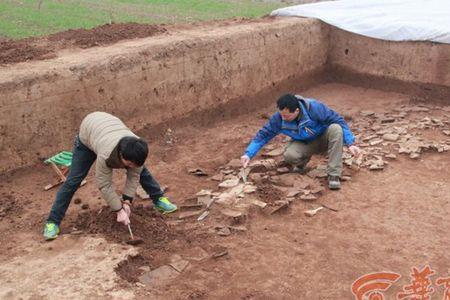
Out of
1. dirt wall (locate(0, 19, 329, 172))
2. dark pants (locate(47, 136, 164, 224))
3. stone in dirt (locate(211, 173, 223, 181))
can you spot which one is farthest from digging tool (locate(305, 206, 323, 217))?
dirt wall (locate(0, 19, 329, 172))

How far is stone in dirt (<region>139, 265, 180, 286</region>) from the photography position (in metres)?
3.93

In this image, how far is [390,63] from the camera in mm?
9094

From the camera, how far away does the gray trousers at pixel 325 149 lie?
5508 millimetres

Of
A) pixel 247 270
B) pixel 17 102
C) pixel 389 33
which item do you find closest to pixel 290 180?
pixel 247 270

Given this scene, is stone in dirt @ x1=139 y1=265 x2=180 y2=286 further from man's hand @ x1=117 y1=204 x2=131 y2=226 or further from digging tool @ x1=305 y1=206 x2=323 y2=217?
digging tool @ x1=305 y1=206 x2=323 y2=217

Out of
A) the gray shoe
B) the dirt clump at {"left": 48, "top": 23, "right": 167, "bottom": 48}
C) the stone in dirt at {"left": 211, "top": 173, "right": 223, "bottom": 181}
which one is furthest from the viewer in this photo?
the dirt clump at {"left": 48, "top": 23, "right": 167, "bottom": 48}

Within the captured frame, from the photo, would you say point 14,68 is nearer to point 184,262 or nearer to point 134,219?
point 134,219

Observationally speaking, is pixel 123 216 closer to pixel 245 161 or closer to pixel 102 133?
pixel 102 133

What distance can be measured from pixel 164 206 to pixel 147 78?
229 cm

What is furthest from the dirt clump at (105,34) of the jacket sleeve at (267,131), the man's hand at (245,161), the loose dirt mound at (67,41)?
the man's hand at (245,161)

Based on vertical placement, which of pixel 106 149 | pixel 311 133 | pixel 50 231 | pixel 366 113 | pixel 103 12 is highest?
pixel 103 12

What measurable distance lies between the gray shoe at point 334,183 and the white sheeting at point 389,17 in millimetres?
4156

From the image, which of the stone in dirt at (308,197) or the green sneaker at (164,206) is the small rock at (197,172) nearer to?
the green sneaker at (164,206)
